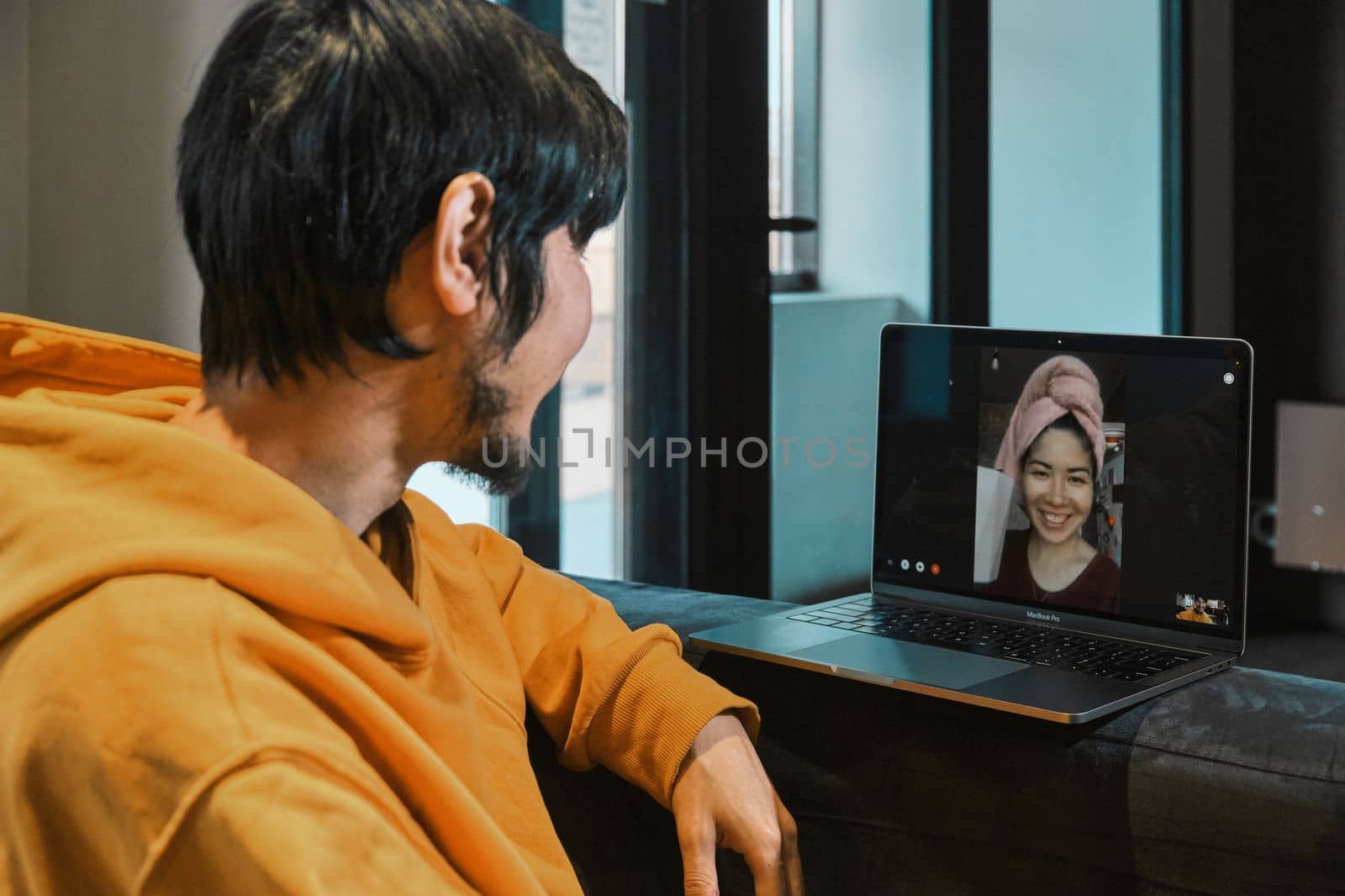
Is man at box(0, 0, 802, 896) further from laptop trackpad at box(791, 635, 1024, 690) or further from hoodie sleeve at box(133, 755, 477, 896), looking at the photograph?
laptop trackpad at box(791, 635, 1024, 690)

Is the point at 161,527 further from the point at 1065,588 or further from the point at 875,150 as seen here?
the point at 875,150

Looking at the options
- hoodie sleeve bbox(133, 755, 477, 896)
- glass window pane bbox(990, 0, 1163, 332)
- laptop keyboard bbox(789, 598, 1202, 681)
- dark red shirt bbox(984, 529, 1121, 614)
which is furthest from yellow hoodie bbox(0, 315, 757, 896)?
glass window pane bbox(990, 0, 1163, 332)

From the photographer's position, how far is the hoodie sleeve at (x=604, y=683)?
3.06ft

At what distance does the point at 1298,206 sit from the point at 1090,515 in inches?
84.8

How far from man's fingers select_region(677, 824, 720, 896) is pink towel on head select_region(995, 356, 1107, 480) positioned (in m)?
0.44

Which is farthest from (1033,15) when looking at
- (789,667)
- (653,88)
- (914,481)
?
(789,667)

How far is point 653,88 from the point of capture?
2078 mm

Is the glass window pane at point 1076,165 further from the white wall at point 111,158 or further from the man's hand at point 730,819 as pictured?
the man's hand at point 730,819

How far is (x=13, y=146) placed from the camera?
1304mm

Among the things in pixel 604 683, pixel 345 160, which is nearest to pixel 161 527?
pixel 345 160

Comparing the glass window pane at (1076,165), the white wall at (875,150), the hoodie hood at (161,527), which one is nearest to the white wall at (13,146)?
the hoodie hood at (161,527)

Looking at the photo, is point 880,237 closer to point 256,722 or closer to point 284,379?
point 284,379

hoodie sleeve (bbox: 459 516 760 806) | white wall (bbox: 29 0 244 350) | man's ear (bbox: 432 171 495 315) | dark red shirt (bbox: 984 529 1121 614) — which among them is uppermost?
white wall (bbox: 29 0 244 350)

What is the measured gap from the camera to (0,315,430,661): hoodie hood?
0.57 meters
